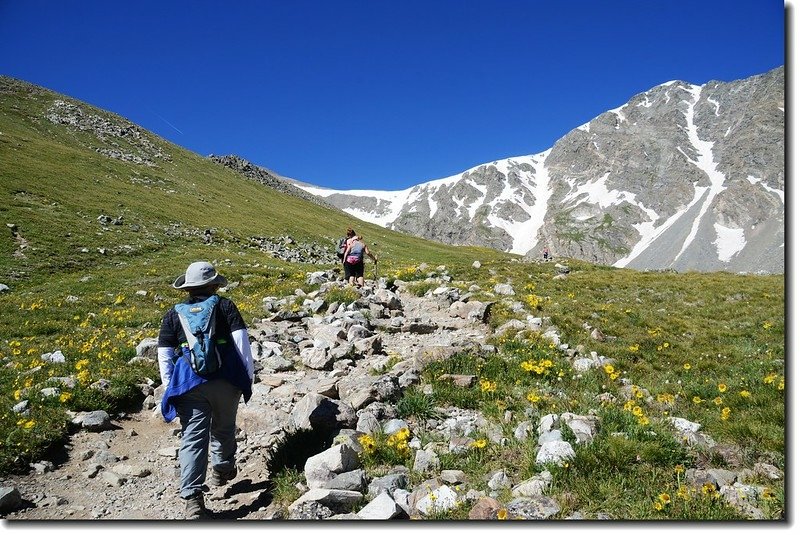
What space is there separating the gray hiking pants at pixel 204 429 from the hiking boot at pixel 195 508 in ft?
0.23

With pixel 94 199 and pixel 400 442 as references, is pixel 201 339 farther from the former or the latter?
pixel 94 199

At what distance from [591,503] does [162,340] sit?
18.7ft

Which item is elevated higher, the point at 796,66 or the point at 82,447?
the point at 796,66

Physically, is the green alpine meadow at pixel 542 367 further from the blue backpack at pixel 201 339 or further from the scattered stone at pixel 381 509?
the blue backpack at pixel 201 339

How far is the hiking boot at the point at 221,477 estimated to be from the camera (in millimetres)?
6387

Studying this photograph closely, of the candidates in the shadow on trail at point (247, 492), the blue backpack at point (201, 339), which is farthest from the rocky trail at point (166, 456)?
the blue backpack at point (201, 339)

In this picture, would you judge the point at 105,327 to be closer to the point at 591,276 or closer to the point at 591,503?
the point at 591,503

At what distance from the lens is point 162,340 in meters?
6.22

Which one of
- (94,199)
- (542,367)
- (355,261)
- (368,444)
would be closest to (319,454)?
(368,444)

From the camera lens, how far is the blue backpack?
587cm

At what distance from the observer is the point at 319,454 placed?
241 inches

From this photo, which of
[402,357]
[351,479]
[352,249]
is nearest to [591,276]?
[352,249]

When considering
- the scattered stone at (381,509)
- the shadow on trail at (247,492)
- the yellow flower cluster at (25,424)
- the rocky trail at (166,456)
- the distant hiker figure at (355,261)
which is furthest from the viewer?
the distant hiker figure at (355,261)

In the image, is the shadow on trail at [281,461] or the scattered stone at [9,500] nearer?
the scattered stone at [9,500]
